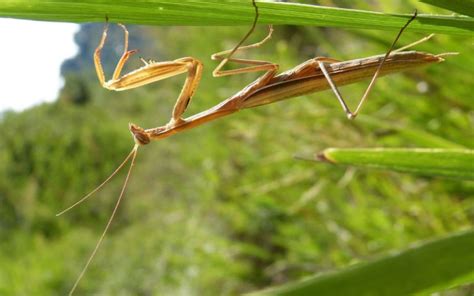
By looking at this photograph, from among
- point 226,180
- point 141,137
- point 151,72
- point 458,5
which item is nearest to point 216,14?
point 458,5

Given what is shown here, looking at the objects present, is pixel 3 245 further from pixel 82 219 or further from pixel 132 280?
pixel 132 280

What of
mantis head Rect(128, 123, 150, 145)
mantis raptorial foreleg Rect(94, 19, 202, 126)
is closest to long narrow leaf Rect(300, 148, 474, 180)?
mantis raptorial foreleg Rect(94, 19, 202, 126)

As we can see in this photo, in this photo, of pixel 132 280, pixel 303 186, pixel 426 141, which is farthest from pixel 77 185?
pixel 426 141

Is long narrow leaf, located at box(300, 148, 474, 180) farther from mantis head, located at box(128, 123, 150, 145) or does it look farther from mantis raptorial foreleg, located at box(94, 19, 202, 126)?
mantis head, located at box(128, 123, 150, 145)

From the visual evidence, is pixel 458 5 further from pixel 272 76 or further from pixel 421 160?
pixel 272 76

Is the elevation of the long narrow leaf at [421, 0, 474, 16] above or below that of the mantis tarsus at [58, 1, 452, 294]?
below

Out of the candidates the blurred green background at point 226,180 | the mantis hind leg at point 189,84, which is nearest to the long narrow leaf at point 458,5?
the blurred green background at point 226,180
